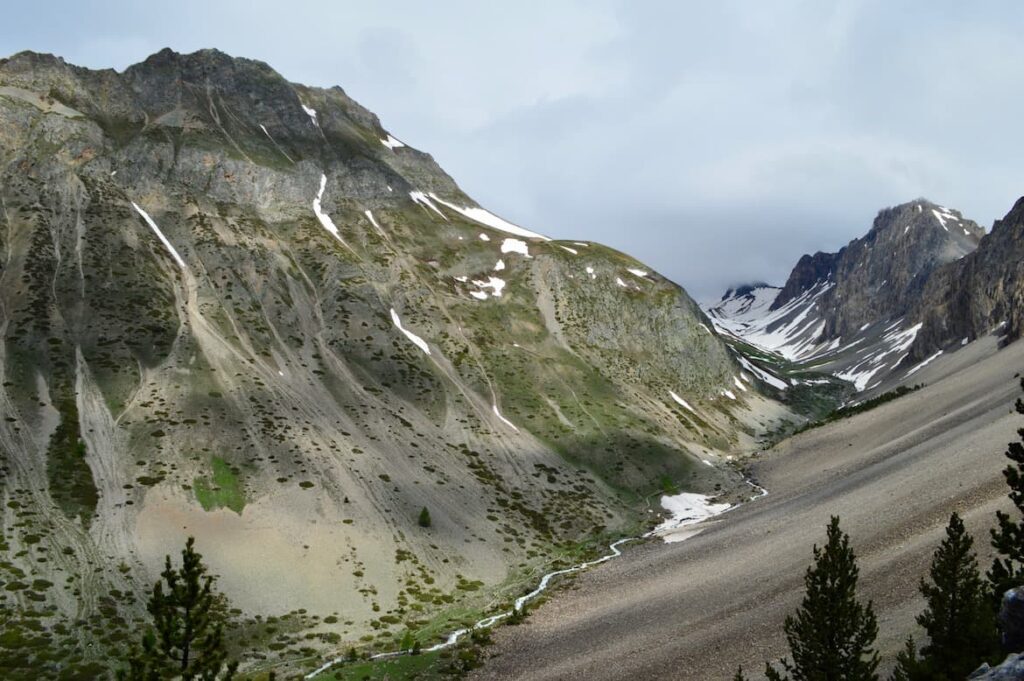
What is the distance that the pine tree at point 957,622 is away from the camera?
2186 cm

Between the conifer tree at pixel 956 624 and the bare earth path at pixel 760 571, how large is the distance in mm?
6151

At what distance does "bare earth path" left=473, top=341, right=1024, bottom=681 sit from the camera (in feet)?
113

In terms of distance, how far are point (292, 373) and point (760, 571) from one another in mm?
62061

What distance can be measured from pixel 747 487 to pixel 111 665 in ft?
237

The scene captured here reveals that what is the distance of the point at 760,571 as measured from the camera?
44.3 m

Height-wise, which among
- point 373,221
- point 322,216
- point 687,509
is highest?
point 322,216

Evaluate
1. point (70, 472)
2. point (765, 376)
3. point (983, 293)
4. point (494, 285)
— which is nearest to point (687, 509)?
point (494, 285)

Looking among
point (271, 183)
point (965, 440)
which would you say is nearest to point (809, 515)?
point (965, 440)

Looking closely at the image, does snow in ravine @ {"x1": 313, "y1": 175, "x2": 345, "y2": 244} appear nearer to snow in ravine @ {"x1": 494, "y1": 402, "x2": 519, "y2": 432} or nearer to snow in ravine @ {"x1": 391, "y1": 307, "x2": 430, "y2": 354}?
snow in ravine @ {"x1": 391, "y1": 307, "x2": 430, "y2": 354}

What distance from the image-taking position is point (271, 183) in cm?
12238

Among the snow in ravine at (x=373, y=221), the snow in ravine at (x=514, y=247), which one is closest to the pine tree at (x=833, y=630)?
the snow in ravine at (x=373, y=221)

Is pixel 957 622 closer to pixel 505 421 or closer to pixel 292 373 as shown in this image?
pixel 505 421

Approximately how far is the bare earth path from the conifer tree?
6.15 metres

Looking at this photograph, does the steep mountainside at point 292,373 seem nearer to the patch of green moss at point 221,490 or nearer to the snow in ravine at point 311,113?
the patch of green moss at point 221,490
